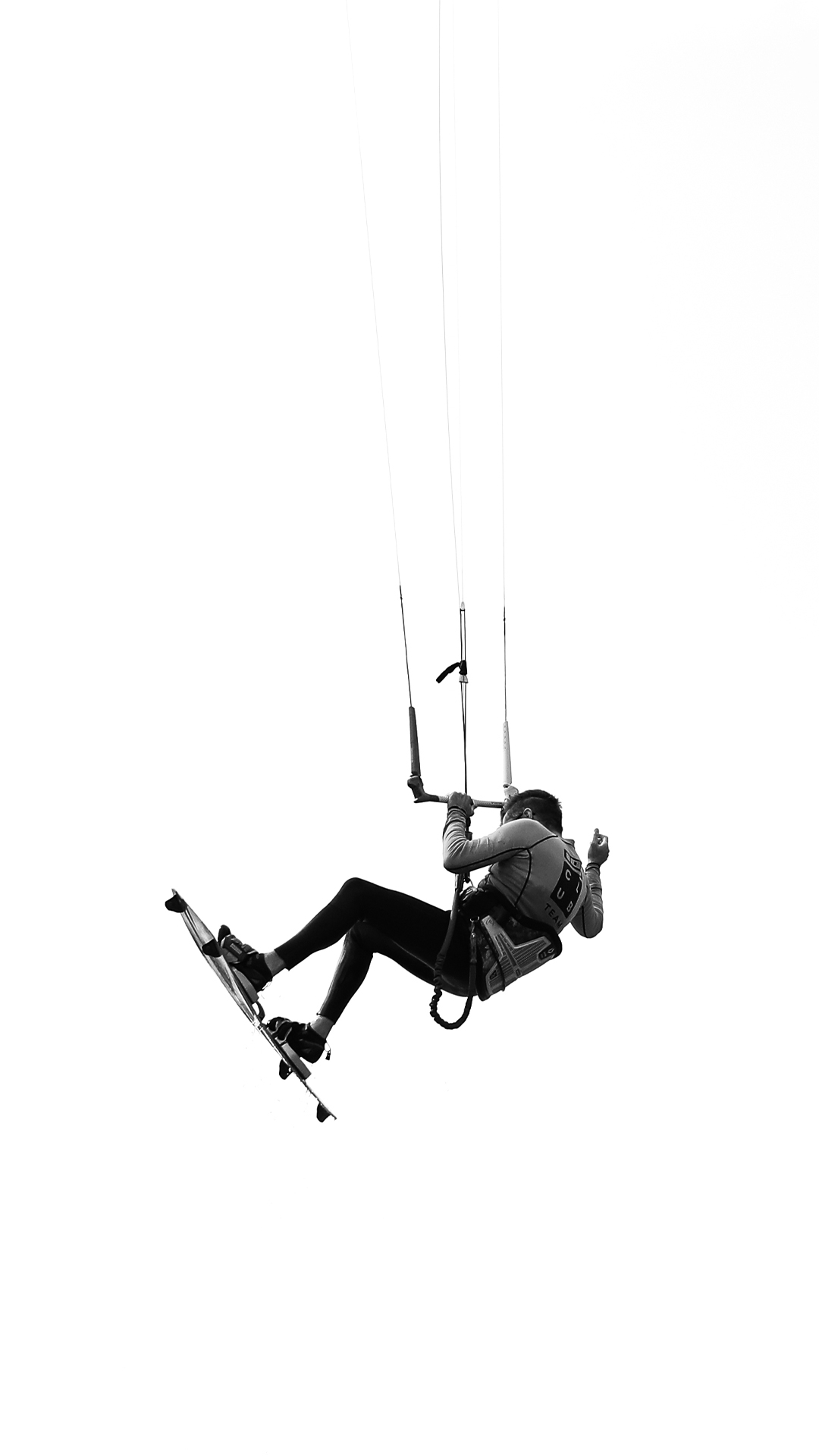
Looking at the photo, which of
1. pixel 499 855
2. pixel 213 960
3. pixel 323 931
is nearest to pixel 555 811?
pixel 499 855

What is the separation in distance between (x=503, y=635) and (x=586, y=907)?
1.49 meters

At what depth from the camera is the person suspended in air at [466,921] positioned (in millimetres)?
7023

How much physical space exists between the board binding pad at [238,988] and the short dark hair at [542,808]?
57.1 inches

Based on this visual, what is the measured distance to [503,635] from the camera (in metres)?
8.20

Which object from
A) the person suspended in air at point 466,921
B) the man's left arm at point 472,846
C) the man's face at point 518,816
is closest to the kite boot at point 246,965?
the person suspended in air at point 466,921

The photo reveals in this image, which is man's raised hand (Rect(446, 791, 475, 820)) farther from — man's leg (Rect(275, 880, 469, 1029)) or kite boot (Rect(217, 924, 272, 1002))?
kite boot (Rect(217, 924, 272, 1002))

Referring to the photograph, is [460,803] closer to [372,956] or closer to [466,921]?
[466,921]

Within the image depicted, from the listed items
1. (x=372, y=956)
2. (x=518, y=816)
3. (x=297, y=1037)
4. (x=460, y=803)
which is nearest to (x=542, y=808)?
(x=518, y=816)

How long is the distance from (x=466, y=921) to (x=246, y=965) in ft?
3.41

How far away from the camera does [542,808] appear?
24.1 feet

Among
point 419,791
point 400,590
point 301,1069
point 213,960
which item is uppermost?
point 400,590

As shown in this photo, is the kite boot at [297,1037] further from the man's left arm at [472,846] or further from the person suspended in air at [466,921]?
the man's left arm at [472,846]

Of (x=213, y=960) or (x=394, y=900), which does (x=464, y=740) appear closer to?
(x=394, y=900)

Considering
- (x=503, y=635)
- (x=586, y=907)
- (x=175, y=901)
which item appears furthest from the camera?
(x=503, y=635)
